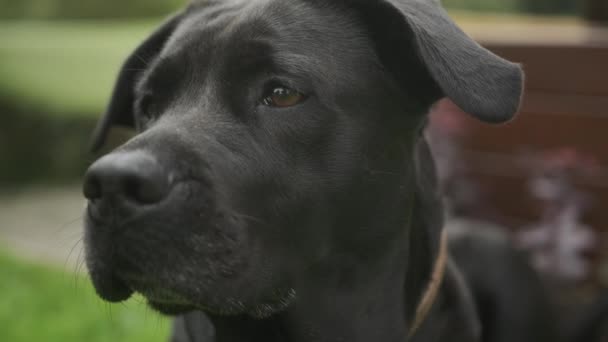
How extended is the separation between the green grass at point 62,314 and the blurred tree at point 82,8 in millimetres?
5729

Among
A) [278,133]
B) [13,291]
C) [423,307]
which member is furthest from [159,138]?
[13,291]

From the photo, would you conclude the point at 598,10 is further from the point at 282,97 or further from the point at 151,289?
the point at 151,289

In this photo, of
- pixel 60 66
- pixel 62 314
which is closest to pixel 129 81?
pixel 62 314

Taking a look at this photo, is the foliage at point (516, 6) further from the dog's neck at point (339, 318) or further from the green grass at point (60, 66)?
the dog's neck at point (339, 318)

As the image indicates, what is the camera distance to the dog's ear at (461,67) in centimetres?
197

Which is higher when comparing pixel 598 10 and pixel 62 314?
pixel 598 10

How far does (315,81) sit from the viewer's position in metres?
2.02

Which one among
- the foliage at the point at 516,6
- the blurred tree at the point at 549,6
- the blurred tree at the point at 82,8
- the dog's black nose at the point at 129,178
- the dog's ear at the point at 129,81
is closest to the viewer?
the dog's black nose at the point at 129,178

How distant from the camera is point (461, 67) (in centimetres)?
198

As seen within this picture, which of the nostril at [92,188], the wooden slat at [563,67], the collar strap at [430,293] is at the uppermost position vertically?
the nostril at [92,188]

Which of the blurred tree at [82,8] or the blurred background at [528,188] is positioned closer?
the blurred background at [528,188]

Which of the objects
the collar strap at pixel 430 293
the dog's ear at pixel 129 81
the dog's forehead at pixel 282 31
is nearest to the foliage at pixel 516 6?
the dog's ear at pixel 129 81

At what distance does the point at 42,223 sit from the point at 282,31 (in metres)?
4.52

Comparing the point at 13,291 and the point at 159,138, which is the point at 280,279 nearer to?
the point at 159,138
